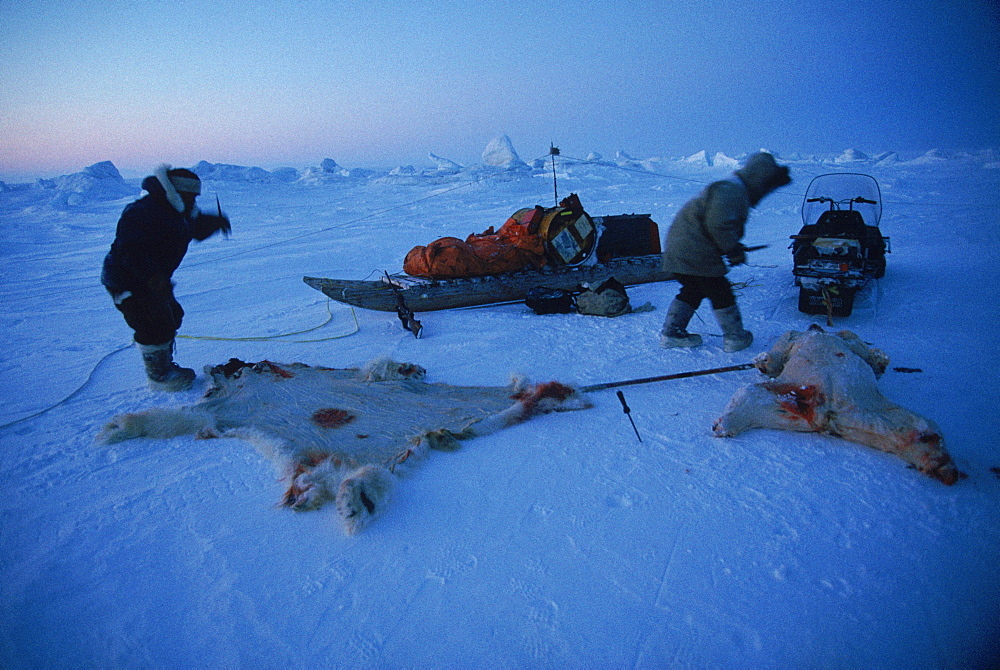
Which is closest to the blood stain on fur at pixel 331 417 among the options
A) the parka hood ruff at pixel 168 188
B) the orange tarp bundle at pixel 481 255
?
the parka hood ruff at pixel 168 188

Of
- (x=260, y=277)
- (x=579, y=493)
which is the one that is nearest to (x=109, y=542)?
(x=579, y=493)

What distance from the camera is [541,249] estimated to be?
21.5ft

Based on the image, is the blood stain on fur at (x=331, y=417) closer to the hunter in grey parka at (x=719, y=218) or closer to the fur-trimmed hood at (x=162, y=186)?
the fur-trimmed hood at (x=162, y=186)

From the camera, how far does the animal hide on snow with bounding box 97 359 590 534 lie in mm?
2588

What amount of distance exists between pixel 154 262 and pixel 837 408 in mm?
4830

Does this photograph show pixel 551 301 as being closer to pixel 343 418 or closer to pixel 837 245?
pixel 837 245

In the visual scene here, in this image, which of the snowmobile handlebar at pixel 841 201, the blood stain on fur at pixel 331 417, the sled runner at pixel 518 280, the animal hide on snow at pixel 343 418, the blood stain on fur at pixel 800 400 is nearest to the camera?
the animal hide on snow at pixel 343 418

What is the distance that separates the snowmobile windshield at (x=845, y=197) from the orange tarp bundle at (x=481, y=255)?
10.6 feet

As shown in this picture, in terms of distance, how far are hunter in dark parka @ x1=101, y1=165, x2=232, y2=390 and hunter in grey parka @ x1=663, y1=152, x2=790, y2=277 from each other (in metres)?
3.94

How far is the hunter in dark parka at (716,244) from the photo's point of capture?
3883mm

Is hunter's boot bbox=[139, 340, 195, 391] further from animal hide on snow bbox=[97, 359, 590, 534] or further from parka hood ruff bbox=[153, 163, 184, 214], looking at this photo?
parka hood ruff bbox=[153, 163, 184, 214]

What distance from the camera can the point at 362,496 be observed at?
244 centimetres

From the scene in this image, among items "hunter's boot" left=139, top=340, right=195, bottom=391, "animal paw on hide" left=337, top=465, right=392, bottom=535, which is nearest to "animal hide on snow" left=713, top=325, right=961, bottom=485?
"animal paw on hide" left=337, top=465, right=392, bottom=535

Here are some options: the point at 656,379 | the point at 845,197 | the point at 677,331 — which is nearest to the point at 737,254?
the point at 677,331
